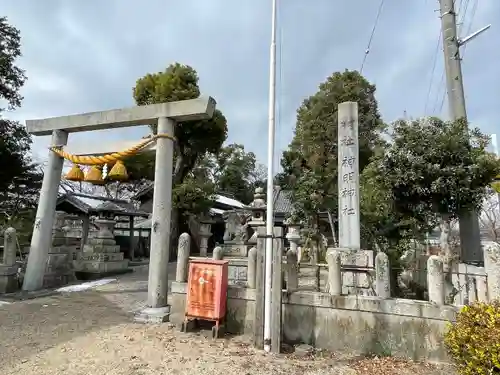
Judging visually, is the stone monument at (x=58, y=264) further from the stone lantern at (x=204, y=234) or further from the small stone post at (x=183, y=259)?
the stone lantern at (x=204, y=234)

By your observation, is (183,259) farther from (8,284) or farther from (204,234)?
(204,234)

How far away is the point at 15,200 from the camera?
21125 millimetres

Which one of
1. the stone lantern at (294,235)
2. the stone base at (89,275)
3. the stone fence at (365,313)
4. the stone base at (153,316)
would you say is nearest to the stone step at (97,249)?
the stone base at (89,275)

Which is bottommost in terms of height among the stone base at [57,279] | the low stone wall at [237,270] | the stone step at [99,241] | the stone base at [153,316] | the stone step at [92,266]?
the stone base at [153,316]

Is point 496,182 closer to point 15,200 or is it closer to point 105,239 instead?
point 105,239

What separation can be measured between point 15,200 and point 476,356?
24.8 m

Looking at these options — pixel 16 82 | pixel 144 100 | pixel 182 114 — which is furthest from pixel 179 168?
pixel 182 114

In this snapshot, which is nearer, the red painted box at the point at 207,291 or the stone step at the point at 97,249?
the red painted box at the point at 207,291

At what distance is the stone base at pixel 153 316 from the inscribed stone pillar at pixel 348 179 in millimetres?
4392

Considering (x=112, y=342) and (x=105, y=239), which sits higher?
(x=105, y=239)

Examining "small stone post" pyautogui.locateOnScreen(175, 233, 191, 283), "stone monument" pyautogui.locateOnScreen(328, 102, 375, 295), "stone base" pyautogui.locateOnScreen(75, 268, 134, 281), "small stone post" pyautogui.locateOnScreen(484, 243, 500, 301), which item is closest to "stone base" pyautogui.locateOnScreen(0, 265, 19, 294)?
"stone base" pyautogui.locateOnScreen(75, 268, 134, 281)

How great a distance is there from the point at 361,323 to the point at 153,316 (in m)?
4.05

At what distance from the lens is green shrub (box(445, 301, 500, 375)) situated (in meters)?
3.53

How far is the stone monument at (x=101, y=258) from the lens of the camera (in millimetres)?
13281
